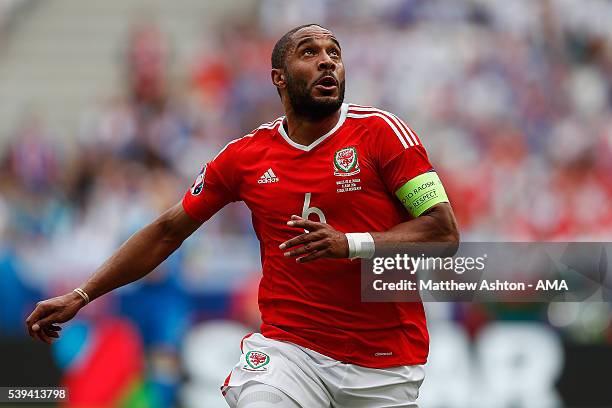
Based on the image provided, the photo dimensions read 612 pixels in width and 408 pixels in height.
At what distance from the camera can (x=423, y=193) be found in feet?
18.9

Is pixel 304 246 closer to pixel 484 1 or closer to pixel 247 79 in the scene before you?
pixel 247 79

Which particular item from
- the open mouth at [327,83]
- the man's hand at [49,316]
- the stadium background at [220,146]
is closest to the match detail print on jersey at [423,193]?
the open mouth at [327,83]

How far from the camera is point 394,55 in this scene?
18.6 m

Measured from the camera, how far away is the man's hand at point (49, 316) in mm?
6158

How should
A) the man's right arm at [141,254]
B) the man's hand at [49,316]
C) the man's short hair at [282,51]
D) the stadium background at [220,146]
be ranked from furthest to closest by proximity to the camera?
the stadium background at [220,146], the man's right arm at [141,254], the man's short hair at [282,51], the man's hand at [49,316]

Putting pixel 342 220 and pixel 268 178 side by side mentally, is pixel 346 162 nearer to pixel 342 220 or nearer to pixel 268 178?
pixel 342 220

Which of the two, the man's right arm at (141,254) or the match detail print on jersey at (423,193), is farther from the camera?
the man's right arm at (141,254)

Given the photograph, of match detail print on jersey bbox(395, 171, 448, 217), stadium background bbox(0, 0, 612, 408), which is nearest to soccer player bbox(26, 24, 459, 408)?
match detail print on jersey bbox(395, 171, 448, 217)

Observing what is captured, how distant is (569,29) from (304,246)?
15477 mm

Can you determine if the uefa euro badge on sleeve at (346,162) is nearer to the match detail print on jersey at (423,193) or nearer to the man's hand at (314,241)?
the match detail print on jersey at (423,193)

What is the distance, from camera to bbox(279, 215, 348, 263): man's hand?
17.7 feet

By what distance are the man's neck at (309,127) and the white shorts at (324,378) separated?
1062 millimetres

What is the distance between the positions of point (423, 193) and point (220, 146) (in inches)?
430

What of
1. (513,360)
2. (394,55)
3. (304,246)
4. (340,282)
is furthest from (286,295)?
(394,55)
